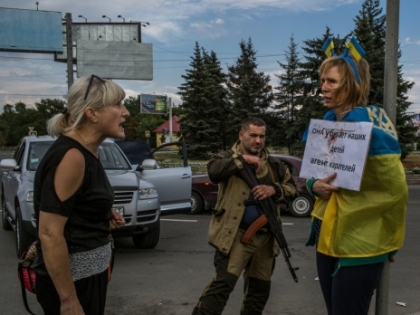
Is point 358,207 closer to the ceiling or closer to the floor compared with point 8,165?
closer to the ceiling

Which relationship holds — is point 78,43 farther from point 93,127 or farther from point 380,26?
point 93,127

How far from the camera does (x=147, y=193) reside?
24.7 feet

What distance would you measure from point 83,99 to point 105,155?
6.16m

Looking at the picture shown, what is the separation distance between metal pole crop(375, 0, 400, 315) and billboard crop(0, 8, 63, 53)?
35342mm

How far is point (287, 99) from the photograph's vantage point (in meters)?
49.4

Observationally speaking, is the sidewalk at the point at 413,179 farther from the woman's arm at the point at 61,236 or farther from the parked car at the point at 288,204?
the woman's arm at the point at 61,236

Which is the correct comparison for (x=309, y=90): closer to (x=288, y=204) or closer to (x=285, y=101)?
(x=285, y=101)

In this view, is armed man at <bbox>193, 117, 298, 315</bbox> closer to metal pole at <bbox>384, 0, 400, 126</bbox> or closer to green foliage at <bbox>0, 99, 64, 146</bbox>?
metal pole at <bbox>384, 0, 400, 126</bbox>

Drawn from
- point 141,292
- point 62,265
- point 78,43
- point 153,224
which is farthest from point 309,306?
point 78,43

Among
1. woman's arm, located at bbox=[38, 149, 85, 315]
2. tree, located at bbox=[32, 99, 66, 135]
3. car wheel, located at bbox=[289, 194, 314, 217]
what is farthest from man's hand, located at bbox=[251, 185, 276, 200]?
tree, located at bbox=[32, 99, 66, 135]

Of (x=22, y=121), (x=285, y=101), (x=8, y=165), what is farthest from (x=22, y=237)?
(x=22, y=121)

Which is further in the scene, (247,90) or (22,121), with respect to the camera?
(22,121)

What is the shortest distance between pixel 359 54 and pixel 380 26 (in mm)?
35903

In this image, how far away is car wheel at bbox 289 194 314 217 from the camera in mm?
11789
